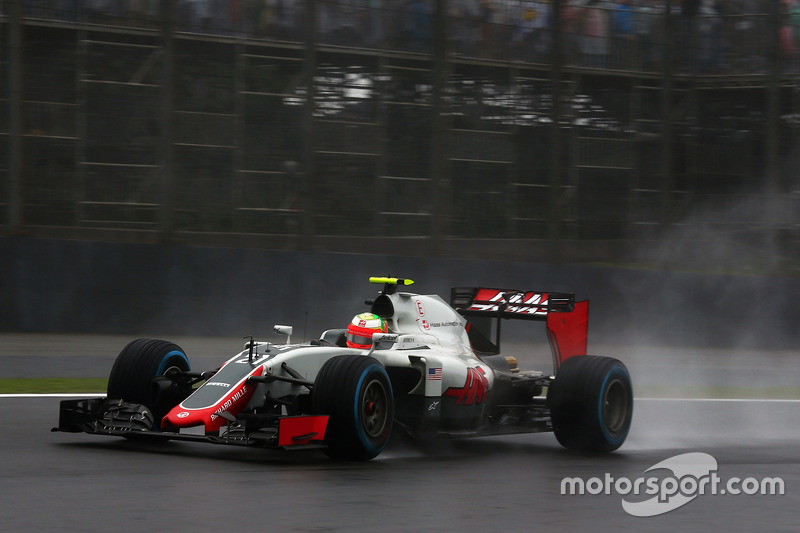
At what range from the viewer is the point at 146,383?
348 inches

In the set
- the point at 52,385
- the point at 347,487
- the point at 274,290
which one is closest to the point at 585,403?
the point at 347,487

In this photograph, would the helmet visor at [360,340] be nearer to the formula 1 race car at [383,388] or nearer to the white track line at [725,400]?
the formula 1 race car at [383,388]

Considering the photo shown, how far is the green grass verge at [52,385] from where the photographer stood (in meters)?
12.6

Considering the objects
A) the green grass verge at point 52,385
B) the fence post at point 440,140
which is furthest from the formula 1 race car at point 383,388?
the fence post at point 440,140

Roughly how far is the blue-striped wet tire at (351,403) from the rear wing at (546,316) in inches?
94.1

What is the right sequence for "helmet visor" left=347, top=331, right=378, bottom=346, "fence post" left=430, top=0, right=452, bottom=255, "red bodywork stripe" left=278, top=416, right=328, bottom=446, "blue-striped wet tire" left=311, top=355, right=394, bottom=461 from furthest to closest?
"fence post" left=430, top=0, right=452, bottom=255 < "helmet visor" left=347, top=331, right=378, bottom=346 < "blue-striped wet tire" left=311, top=355, right=394, bottom=461 < "red bodywork stripe" left=278, top=416, right=328, bottom=446

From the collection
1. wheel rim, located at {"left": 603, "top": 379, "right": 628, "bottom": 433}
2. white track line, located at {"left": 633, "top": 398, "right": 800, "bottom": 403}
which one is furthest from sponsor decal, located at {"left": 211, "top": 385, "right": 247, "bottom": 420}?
white track line, located at {"left": 633, "top": 398, "right": 800, "bottom": 403}

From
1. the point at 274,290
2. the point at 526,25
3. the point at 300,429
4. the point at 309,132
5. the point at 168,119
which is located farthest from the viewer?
the point at 526,25

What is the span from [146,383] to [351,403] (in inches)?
74.4

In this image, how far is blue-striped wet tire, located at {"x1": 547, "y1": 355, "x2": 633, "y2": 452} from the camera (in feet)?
31.1

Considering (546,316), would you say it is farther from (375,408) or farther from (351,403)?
(351,403)

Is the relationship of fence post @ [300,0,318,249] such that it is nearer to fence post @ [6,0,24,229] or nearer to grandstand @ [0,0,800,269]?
grandstand @ [0,0,800,269]

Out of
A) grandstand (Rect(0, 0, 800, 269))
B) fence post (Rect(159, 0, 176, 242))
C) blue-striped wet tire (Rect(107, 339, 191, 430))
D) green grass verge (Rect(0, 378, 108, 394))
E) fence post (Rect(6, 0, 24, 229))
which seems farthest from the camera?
fence post (Rect(159, 0, 176, 242))

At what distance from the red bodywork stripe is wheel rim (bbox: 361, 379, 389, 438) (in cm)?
40
